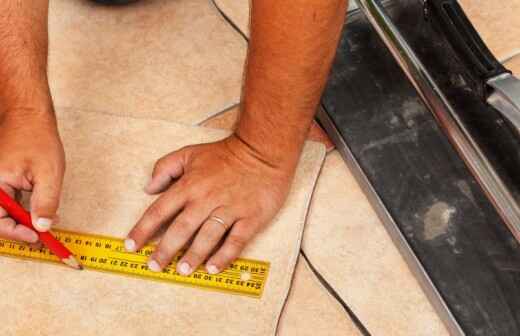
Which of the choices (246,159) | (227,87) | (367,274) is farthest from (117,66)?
(367,274)

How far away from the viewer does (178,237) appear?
3.59 ft

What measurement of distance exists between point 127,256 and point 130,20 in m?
0.59

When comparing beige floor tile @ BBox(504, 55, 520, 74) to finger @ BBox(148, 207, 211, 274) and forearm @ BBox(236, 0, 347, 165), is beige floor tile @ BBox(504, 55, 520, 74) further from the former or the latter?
finger @ BBox(148, 207, 211, 274)

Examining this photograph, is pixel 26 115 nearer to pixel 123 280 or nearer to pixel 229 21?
pixel 123 280

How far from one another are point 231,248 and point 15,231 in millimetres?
331

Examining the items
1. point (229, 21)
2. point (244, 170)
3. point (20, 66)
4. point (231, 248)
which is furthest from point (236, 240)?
point (229, 21)

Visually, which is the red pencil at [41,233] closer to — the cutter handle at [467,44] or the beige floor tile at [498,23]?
the cutter handle at [467,44]

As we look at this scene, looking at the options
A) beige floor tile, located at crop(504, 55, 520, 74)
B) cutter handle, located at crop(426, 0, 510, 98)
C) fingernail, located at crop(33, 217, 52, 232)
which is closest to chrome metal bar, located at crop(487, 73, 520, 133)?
cutter handle, located at crop(426, 0, 510, 98)

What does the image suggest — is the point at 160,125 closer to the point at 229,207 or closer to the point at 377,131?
the point at 229,207

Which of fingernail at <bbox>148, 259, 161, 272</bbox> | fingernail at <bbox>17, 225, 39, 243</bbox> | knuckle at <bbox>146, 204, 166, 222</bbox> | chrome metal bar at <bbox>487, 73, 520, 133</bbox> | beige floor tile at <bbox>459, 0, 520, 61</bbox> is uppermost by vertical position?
chrome metal bar at <bbox>487, 73, 520, 133</bbox>

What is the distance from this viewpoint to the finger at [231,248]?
43.4 inches

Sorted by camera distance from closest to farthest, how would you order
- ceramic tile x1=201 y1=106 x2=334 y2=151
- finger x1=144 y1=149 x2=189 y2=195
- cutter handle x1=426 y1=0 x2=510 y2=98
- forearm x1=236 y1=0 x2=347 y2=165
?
forearm x1=236 y1=0 x2=347 y2=165, cutter handle x1=426 y1=0 x2=510 y2=98, finger x1=144 y1=149 x2=189 y2=195, ceramic tile x1=201 y1=106 x2=334 y2=151

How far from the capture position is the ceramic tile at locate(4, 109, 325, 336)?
1082 mm

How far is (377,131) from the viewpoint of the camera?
1.27m
